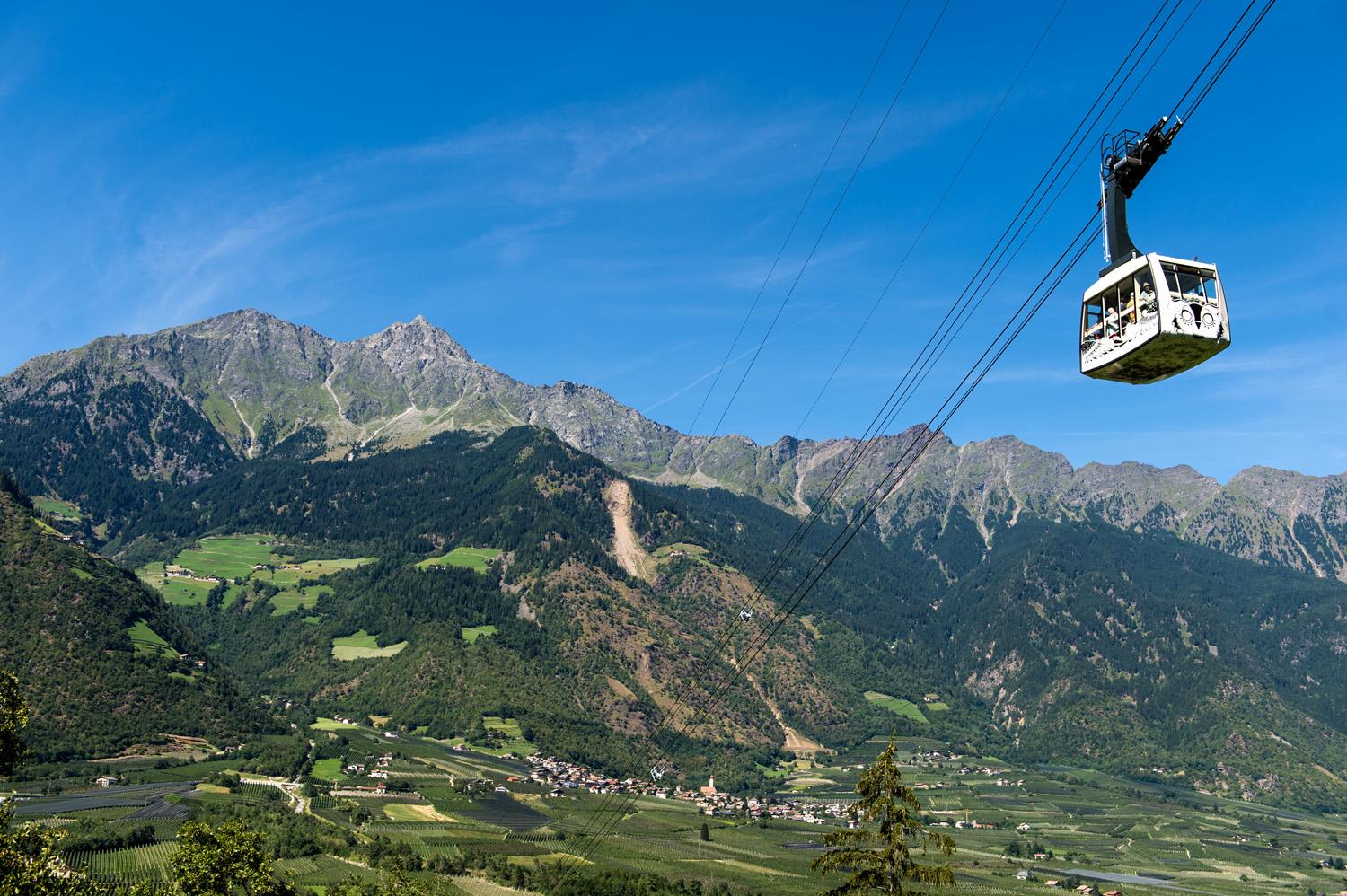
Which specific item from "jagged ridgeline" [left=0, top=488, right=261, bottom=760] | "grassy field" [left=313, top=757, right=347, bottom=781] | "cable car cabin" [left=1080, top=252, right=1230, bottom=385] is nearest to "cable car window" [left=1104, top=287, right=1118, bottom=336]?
"cable car cabin" [left=1080, top=252, right=1230, bottom=385]

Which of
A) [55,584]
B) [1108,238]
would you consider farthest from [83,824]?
[1108,238]

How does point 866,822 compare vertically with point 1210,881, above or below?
above

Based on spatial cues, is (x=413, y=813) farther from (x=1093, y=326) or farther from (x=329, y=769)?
(x=1093, y=326)

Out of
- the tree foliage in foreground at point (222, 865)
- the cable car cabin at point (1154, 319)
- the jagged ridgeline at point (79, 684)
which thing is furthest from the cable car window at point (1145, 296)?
the jagged ridgeline at point (79, 684)

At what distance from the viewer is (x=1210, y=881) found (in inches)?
7628

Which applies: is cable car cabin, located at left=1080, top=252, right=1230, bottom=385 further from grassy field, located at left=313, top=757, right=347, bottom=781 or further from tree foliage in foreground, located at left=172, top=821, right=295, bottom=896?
grassy field, located at left=313, top=757, right=347, bottom=781

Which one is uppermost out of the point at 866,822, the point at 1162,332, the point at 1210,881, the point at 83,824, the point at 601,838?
the point at 1162,332

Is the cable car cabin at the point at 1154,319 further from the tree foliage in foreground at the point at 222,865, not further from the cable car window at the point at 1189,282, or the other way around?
the tree foliage in foreground at the point at 222,865

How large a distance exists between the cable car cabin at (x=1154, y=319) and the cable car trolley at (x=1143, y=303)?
0.02 m

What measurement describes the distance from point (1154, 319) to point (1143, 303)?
81cm

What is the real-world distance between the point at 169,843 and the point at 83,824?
11.5 m

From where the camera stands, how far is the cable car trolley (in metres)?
23.5

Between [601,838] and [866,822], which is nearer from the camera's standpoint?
[866,822]

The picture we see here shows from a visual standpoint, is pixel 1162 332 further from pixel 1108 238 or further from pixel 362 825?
pixel 362 825
